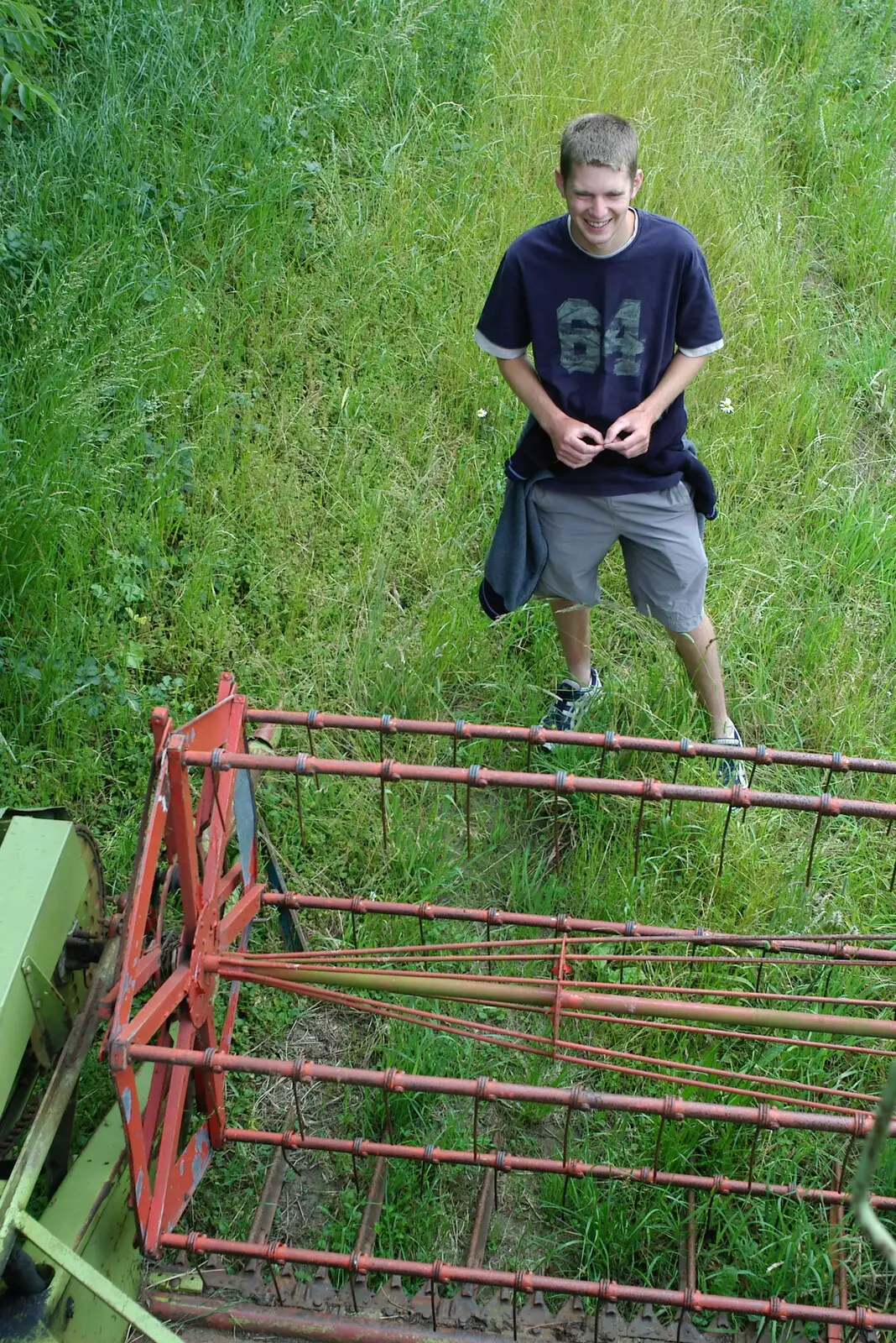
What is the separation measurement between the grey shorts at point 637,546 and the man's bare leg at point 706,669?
0.04m

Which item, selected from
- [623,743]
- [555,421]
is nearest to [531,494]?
[555,421]

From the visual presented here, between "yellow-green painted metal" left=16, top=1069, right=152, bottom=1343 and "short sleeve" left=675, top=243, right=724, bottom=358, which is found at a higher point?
"short sleeve" left=675, top=243, right=724, bottom=358

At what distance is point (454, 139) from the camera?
5898 mm

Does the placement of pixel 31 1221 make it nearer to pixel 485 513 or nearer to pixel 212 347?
pixel 485 513

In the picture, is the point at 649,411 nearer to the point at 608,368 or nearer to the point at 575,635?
the point at 608,368

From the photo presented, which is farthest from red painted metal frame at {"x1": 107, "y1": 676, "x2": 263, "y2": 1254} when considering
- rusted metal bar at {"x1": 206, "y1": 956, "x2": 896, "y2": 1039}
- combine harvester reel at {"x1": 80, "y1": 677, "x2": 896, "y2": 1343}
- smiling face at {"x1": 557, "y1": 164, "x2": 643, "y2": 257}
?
smiling face at {"x1": 557, "y1": 164, "x2": 643, "y2": 257}

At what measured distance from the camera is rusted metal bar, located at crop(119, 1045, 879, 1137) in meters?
→ 2.45

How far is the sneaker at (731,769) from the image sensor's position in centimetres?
393

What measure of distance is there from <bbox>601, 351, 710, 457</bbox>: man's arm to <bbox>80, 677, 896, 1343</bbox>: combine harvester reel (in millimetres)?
827

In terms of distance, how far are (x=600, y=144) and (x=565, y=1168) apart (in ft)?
8.00

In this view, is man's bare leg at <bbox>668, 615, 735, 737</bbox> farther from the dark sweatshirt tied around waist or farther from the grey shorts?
the dark sweatshirt tied around waist

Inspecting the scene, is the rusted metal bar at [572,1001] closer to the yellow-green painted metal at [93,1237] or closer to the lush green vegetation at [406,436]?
the yellow-green painted metal at [93,1237]

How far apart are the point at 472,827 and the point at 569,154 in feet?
6.66

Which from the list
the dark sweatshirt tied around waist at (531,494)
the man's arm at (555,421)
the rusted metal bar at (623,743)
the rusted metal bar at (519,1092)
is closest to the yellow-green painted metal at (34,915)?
the rusted metal bar at (519,1092)
